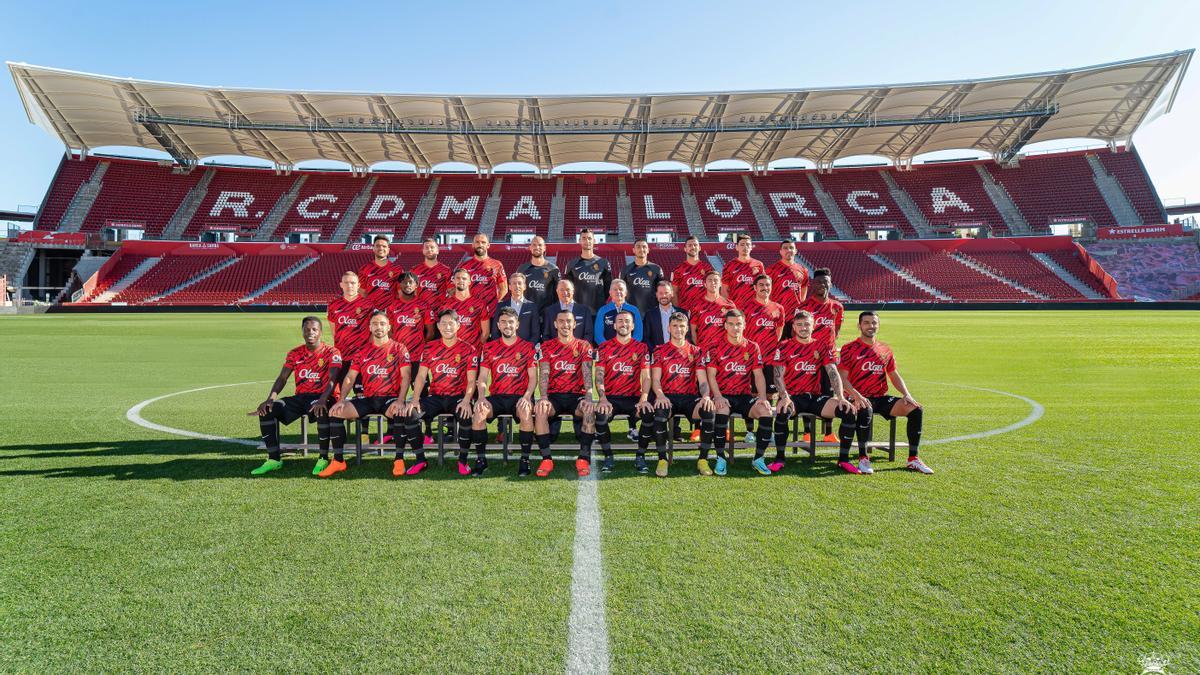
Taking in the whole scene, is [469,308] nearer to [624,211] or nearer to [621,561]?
[621,561]

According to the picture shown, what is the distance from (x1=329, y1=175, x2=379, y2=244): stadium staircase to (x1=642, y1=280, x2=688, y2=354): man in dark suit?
40069 mm

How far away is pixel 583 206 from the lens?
145 ft

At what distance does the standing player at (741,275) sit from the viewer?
280 inches

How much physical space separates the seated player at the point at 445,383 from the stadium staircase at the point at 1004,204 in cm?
4650

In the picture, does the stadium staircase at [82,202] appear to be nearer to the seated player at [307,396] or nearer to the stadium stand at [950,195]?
the seated player at [307,396]

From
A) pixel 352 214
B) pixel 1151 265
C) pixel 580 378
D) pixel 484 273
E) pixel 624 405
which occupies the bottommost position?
pixel 624 405

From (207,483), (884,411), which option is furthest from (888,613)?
(207,483)

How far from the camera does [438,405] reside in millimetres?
5391

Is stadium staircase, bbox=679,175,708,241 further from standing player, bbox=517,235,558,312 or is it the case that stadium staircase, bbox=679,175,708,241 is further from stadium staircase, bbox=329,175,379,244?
standing player, bbox=517,235,558,312

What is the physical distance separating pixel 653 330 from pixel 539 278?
1387mm

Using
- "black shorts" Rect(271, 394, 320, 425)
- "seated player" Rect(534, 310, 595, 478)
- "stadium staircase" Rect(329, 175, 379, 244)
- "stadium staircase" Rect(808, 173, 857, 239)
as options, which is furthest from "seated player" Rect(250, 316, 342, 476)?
"stadium staircase" Rect(808, 173, 857, 239)

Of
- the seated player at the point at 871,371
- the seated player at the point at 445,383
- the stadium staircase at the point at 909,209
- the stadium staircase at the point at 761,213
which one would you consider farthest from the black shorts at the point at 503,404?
the stadium staircase at the point at 909,209

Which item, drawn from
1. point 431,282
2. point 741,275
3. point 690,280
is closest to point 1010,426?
point 741,275

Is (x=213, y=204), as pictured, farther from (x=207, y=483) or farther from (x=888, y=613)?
(x=888, y=613)
